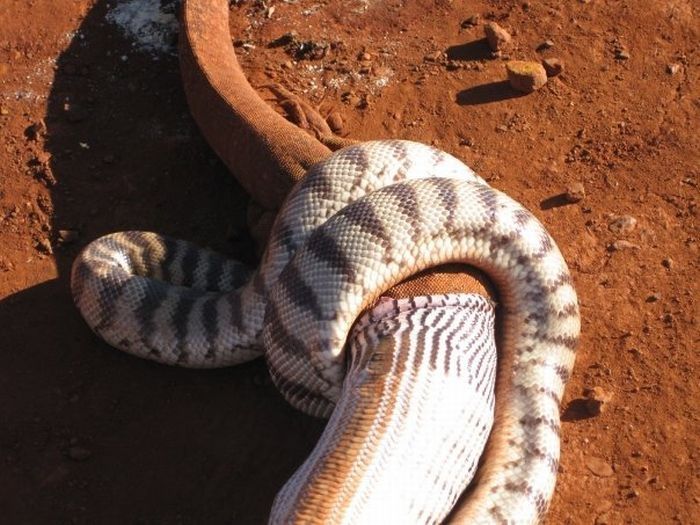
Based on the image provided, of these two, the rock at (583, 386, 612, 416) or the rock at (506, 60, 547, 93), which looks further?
the rock at (506, 60, 547, 93)

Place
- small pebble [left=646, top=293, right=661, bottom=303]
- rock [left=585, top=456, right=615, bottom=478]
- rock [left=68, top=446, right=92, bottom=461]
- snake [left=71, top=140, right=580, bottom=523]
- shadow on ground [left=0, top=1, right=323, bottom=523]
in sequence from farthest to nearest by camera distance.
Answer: small pebble [left=646, top=293, right=661, bottom=303] < rock [left=68, top=446, right=92, bottom=461] < shadow on ground [left=0, top=1, right=323, bottom=523] < rock [left=585, top=456, right=615, bottom=478] < snake [left=71, top=140, right=580, bottom=523]

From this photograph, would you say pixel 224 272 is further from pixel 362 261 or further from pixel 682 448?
pixel 682 448

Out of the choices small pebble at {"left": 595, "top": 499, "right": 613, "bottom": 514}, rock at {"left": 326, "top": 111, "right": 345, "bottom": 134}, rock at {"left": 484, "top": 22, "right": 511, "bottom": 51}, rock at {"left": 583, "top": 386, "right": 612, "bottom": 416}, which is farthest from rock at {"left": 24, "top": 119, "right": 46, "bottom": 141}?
small pebble at {"left": 595, "top": 499, "right": 613, "bottom": 514}

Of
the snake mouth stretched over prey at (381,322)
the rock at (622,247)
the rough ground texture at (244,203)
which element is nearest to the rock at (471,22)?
the rough ground texture at (244,203)

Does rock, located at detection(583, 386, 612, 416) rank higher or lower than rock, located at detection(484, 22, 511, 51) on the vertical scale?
lower

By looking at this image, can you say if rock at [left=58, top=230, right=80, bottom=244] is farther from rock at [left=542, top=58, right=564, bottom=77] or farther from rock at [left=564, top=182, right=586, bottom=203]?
rock at [left=542, top=58, right=564, bottom=77]

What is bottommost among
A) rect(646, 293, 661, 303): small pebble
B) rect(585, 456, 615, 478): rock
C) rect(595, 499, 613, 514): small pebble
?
rect(595, 499, 613, 514): small pebble

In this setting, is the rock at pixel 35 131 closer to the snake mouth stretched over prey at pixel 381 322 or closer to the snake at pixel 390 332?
the snake mouth stretched over prey at pixel 381 322
